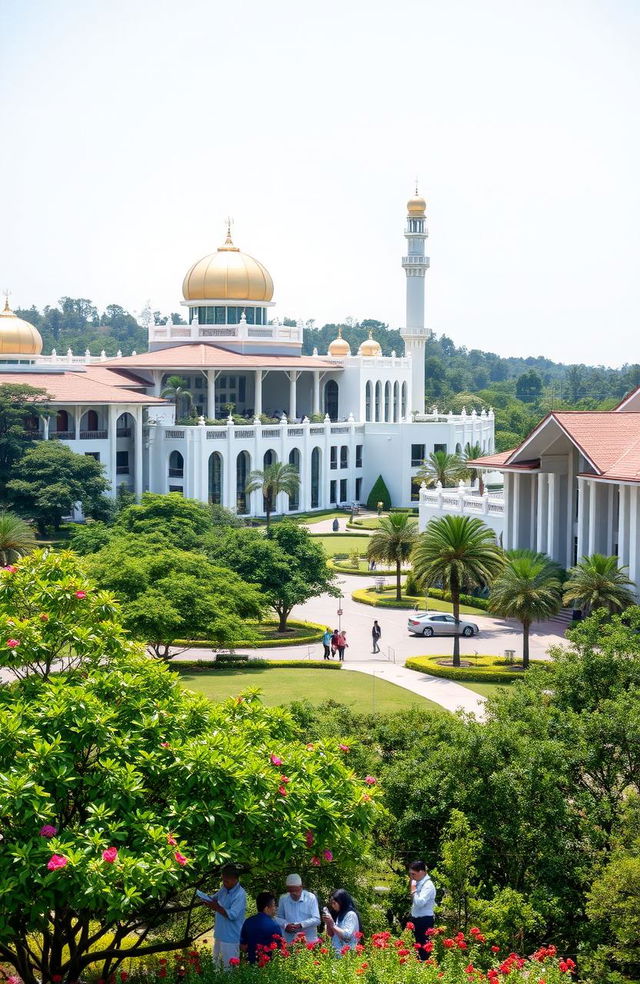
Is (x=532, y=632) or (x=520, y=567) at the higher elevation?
(x=520, y=567)

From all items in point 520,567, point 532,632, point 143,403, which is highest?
point 143,403

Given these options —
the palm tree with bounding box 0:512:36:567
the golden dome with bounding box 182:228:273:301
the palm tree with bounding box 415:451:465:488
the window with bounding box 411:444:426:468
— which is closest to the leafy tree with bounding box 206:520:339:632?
the palm tree with bounding box 0:512:36:567

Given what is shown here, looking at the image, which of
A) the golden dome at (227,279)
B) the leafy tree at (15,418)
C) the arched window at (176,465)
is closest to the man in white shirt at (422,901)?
the leafy tree at (15,418)

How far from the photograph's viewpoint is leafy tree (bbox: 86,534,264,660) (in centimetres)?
4150

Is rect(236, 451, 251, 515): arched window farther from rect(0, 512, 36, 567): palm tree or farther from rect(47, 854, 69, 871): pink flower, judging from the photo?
rect(47, 854, 69, 871): pink flower

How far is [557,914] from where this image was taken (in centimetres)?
1927

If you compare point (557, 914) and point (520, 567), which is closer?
point (557, 914)

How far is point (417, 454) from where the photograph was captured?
91.1 m

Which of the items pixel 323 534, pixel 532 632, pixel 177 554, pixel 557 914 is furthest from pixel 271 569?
pixel 557 914

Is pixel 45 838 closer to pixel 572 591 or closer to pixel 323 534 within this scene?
pixel 572 591

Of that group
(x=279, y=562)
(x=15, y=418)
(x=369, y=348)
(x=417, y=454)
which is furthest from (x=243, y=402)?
(x=279, y=562)

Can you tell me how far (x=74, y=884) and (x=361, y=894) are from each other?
5902mm

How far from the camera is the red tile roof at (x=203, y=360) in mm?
87000

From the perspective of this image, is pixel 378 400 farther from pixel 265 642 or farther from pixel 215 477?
pixel 265 642
